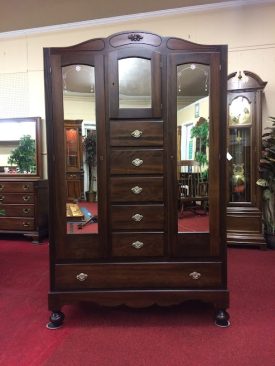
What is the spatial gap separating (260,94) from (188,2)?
1.59 m

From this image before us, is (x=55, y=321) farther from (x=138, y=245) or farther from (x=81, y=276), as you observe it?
(x=138, y=245)

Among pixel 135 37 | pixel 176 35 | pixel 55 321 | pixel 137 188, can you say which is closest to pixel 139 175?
pixel 137 188

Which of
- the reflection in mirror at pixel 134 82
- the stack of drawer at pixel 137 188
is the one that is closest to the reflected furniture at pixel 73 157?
the stack of drawer at pixel 137 188

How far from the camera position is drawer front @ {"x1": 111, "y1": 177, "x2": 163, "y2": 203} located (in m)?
2.10

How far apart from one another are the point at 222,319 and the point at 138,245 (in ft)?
2.52

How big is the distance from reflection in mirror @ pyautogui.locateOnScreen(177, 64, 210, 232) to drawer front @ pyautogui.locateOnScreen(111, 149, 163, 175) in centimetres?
15

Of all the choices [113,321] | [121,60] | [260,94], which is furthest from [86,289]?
[260,94]

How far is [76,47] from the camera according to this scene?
2021 mm

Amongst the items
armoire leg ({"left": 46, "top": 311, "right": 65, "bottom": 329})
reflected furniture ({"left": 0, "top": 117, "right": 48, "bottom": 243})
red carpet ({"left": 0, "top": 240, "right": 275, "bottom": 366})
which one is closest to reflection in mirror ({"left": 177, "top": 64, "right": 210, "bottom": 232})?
red carpet ({"left": 0, "top": 240, "right": 275, "bottom": 366})

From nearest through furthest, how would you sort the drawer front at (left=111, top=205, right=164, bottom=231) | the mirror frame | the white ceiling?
1. the drawer front at (left=111, top=205, right=164, bottom=231)
2. the white ceiling
3. the mirror frame

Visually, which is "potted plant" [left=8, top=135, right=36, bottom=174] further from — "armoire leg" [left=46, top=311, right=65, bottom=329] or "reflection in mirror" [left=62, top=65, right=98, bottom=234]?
"armoire leg" [left=46, top=311, right=65, bottom=329]

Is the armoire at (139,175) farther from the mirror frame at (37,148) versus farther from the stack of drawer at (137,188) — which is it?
the mirror frame at (37,148)

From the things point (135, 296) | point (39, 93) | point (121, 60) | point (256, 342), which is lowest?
point (256, 342)

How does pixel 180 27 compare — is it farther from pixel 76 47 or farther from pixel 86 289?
pixel 86 289
